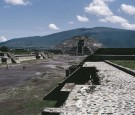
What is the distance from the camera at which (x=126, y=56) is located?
50.5m

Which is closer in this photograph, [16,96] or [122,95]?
[122,95]

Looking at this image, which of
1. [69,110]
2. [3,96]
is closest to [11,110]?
[3,96]

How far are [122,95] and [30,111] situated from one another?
934cm

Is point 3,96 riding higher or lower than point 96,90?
lower

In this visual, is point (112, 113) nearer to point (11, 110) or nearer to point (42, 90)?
point (11, 110)

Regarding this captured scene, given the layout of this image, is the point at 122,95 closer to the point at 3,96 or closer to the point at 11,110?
the point at 11,110

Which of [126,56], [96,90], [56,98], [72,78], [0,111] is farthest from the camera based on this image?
[126,56]

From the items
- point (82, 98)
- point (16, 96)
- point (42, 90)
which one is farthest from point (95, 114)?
point (42, 90)

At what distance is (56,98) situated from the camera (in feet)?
82.6

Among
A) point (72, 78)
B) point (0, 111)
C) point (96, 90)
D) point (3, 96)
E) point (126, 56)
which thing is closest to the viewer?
point (96, 90)

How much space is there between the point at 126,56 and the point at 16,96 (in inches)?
1067

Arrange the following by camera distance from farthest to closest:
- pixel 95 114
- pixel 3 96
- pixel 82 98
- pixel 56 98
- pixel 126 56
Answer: pixel 126 56
pixel 3 96
pixel 56 98
pixel 82 98
pixel 95 114

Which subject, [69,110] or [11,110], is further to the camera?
[11,110]

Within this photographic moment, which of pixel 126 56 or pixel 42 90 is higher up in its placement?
pixel 126 56
